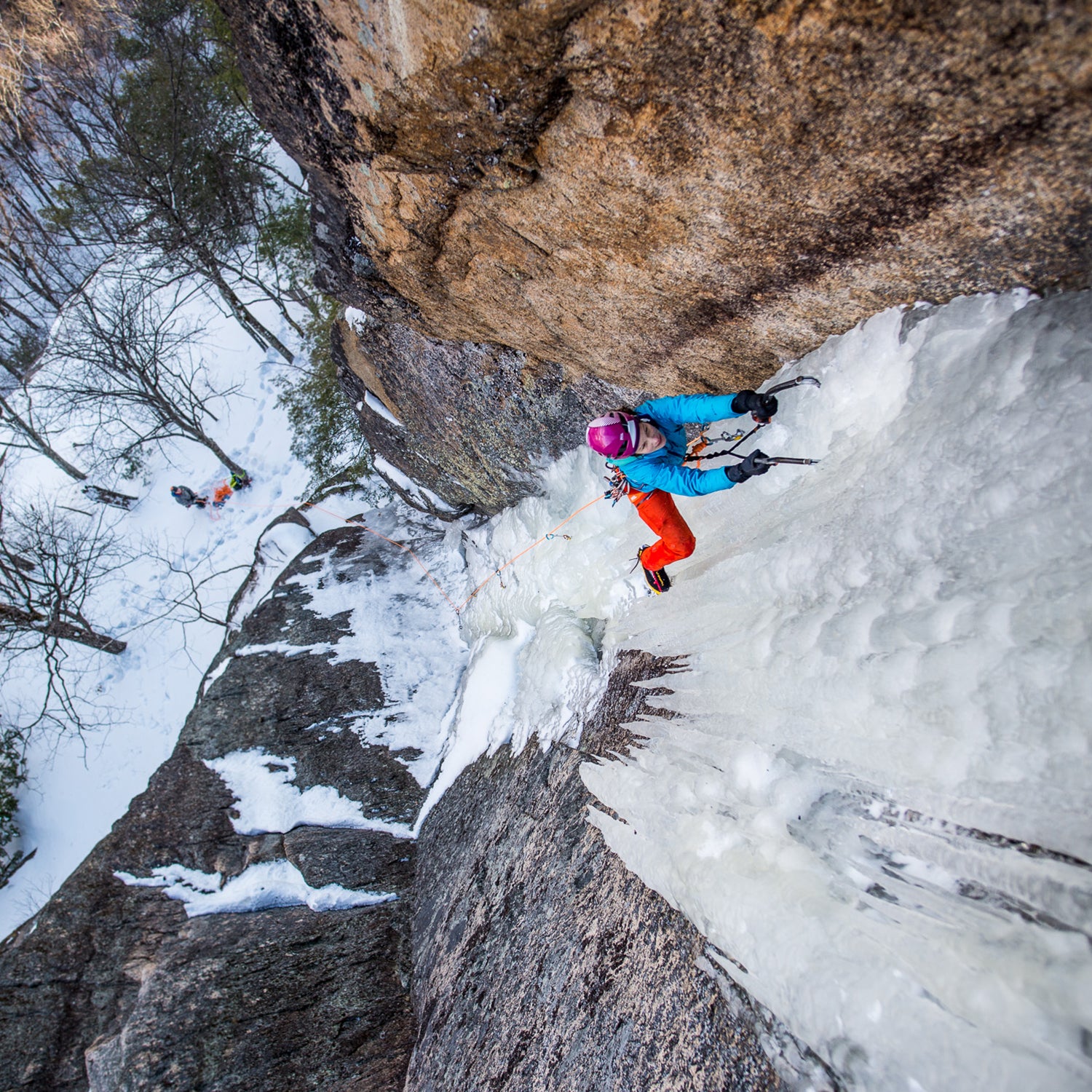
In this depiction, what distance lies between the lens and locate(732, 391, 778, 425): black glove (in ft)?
10.2

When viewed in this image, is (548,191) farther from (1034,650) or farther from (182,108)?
(182,108)

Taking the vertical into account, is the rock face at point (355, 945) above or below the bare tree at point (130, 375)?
below

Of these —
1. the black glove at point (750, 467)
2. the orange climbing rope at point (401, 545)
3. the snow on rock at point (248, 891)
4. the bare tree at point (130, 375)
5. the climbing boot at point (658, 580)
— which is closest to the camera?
the black glove at point (750, 467)

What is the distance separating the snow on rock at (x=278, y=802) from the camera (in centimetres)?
664

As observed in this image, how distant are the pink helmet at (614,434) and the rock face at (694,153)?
596 mm

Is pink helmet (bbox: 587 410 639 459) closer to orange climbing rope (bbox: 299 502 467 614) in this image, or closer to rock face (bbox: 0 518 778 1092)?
rock face (bbox: 0 518 778 1092)

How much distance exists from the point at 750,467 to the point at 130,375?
1198cm

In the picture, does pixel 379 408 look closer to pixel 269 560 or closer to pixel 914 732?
pixel 269 560

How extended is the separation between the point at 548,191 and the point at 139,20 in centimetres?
1754

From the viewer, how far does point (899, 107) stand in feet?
6.50

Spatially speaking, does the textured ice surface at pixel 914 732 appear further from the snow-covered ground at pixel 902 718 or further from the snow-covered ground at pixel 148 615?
the snow-covered ground at pixel 148 615

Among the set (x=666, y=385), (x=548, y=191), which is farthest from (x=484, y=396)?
(x=548, y=191)

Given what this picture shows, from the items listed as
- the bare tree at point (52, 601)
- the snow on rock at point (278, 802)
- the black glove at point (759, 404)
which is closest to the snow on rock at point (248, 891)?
the snow on rock at point (278, 802)

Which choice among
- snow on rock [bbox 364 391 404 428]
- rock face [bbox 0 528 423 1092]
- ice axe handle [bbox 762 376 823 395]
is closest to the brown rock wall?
ice axe handle [bbox 762 376 823 395]
